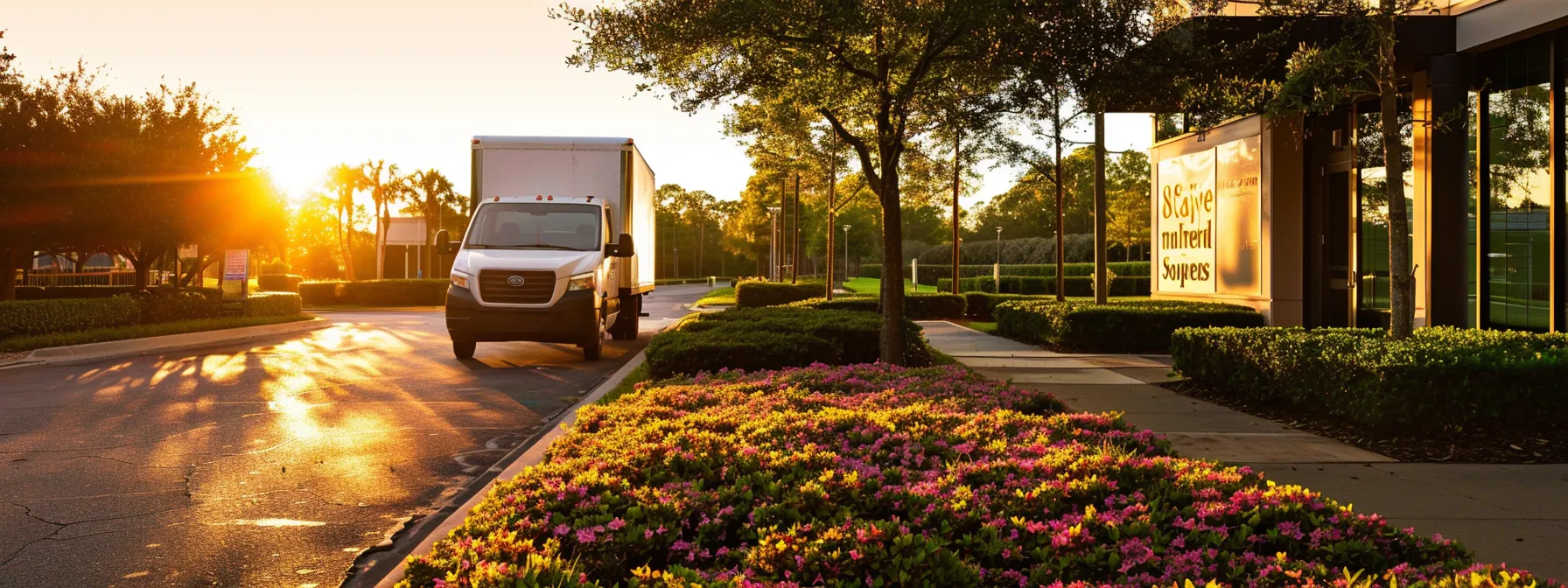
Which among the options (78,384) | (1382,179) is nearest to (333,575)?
(78,384)

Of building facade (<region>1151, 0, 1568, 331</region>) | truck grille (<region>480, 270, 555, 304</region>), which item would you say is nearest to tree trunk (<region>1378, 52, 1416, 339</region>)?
building facade (<region>1151, 0, 1568, 331</region>)

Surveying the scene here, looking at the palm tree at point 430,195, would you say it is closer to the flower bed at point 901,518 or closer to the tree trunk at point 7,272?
the tree trunk at point 7,272

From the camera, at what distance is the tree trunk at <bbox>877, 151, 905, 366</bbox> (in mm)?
11211

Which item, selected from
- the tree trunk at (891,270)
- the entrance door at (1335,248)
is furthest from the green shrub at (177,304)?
the entrance door at (1335,248)

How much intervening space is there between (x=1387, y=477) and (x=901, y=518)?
13.3ft

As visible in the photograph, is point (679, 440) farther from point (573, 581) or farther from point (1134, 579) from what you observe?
point (1134, 579)

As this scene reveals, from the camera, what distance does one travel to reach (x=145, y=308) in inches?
865

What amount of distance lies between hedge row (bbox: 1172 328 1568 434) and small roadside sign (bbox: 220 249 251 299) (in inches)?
880

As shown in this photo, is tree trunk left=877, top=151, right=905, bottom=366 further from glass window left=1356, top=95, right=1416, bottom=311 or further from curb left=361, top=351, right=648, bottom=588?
glass window left=1356, top=95, right=1416, bottom=311

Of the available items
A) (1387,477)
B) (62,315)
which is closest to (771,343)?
(1387,477)

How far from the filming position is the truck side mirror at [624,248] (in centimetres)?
1619

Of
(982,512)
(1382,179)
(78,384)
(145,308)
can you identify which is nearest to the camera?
(982,512)

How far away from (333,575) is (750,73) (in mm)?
7473

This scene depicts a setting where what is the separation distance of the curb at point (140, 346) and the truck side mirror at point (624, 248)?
25.5 ft
